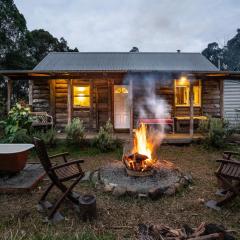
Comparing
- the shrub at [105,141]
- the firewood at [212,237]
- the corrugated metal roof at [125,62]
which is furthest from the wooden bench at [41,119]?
the firewood at [212,237]

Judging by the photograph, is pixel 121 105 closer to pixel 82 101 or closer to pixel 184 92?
pixel 82 101

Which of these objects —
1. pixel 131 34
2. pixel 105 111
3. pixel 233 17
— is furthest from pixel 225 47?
pixel 105 111

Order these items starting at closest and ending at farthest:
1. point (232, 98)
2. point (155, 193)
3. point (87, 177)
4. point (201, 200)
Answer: point (201, 200) < point (155, 193) < point (87, 177) < point (232, 98)

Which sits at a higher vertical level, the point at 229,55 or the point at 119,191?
the point at 229,55

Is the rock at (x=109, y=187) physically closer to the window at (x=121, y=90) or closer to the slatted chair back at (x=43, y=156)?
the slatted chair back at (x=43, y=156)

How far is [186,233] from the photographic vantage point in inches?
139

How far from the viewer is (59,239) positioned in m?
3.44

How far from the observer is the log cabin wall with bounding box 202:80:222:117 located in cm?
1245

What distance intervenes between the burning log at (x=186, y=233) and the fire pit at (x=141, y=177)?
1.46 metres

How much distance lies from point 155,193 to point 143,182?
60 cm

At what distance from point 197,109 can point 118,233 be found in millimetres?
9659

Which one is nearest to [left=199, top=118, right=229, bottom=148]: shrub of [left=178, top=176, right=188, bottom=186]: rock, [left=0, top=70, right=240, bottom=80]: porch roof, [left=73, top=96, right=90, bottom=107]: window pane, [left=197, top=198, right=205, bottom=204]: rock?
[left=0, top=70, right=240, bottom=80]: porch roof

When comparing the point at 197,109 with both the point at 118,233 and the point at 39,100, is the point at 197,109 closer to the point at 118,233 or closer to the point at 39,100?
the point at 39,100

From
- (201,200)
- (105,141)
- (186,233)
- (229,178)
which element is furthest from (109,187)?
(105,141)
